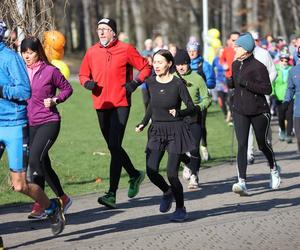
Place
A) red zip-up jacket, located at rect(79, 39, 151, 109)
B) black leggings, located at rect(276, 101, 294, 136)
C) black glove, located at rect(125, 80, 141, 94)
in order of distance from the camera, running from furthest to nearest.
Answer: black leggings, located at rect(276, 101, 294, 136), red zip-up jacket, located at rect(79, 39, 151, 109), black glove, located at rect(125, 80, 141, 94)

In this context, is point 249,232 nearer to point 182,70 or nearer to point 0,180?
point 182,70

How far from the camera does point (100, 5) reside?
84.8m

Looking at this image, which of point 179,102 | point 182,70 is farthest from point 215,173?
point 179,102

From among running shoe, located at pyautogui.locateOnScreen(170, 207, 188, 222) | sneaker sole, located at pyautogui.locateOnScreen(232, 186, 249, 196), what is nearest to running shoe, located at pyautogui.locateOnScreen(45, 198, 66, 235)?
running shoe, located at pyautogui.locateOnScreen(170, 207, 188, 222)

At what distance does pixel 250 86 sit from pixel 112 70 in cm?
187

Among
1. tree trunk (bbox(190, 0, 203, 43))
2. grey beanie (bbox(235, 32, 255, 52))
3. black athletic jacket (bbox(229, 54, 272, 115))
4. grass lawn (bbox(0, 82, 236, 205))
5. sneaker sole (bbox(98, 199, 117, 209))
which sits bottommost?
grass lawn (bbox(0, 82, 236, 205))

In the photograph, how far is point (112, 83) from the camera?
11211mm

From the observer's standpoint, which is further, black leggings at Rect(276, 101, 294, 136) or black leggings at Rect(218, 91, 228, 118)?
black leggings at Rect(218, 91, 228, 118)

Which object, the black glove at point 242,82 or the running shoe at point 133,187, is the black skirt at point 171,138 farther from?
Answer: the black glove at point 242,82

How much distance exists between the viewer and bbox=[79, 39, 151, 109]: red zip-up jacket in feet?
36.7

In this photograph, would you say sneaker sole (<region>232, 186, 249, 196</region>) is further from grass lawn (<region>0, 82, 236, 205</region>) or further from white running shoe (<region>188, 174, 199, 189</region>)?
grass lawn (<region>0, 82, 236, 205</region>)

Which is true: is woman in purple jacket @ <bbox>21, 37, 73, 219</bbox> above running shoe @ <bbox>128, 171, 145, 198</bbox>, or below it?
above

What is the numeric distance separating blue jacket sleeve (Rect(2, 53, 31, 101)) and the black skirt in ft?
7.20

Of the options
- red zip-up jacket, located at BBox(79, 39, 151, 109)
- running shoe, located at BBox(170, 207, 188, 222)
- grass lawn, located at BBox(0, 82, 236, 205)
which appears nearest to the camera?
running shoe, located at BBox(170, 207, 188, 222)
